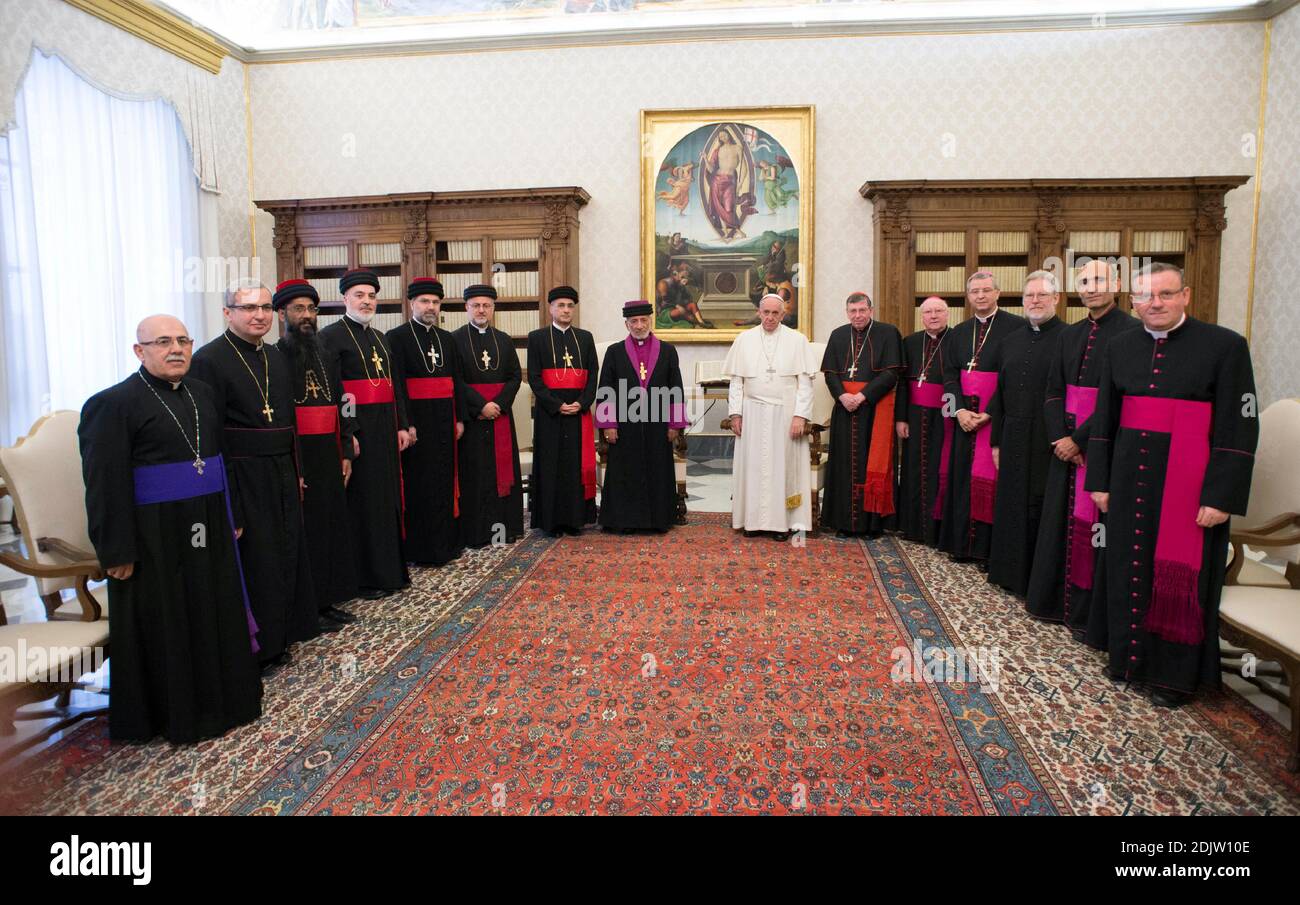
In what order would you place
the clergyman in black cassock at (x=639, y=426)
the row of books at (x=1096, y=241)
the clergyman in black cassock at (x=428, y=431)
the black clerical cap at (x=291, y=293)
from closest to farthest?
the black clerical cap at (x=291, y=293) < the clergyman in black cassock at (x=428, y=431) < the clergyman in black cassock at (x=639, y=426) < the row of books at (x=1096, y=241)

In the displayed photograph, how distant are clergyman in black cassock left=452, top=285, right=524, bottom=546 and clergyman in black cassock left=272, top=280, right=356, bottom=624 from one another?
5.26 ft

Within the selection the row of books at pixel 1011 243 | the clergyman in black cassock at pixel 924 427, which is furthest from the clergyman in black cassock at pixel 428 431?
the row of books at pixel 1011 243

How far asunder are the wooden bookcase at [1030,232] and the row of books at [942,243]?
1cm

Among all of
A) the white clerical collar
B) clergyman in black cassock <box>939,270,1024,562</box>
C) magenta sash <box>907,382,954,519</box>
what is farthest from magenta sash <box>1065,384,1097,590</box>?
magenta sash <box>907,382,954,519</box>

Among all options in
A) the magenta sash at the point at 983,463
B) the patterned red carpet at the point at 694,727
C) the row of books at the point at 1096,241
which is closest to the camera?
the patterned red carpet at the point at 694,727

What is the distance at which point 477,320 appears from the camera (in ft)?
21.5

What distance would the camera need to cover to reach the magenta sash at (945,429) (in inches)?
236

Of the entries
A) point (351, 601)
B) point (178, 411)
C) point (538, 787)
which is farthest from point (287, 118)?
point (538, 787)

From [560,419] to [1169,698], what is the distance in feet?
15.7

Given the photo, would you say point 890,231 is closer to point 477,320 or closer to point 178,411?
point 477,320

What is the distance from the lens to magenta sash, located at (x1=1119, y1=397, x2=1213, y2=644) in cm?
339

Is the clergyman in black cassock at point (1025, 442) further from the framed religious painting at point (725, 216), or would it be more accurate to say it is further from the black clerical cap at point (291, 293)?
the framed religious painting at point (725, 216)

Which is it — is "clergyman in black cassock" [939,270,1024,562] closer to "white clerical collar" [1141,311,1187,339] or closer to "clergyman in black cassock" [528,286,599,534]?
"white clerical collar" [1141,311,1187,339]

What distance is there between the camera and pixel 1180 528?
343cm
